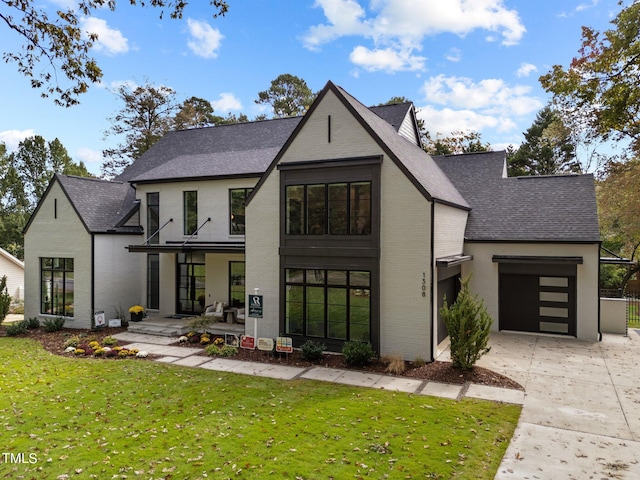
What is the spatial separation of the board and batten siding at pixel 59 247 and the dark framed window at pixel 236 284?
A: 6.30m

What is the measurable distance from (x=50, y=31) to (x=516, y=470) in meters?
11.5

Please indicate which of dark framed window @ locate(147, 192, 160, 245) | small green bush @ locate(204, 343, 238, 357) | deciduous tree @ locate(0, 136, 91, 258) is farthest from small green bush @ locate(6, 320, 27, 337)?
deciduous tree @ locate(0, 136, 91, 258)

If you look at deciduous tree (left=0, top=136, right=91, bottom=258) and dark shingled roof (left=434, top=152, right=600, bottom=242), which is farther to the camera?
deciduous tree (left=0, top=136, right=91, bottom=258)

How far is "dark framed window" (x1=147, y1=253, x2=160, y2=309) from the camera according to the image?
20.4 m

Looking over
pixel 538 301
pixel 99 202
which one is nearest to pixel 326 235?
pixel 538 301

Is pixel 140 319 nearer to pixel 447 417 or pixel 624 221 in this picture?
pixel 447 417

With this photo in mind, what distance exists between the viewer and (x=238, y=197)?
18859 millimetres

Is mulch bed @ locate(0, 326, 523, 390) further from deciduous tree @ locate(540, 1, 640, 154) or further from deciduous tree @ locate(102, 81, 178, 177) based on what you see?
deciduous tree @ locate(102, 81, 178, 177)

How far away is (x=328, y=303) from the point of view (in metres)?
13.9

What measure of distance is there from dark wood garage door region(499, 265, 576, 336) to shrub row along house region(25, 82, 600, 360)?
0.14 feet

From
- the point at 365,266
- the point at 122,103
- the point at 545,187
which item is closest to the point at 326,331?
the point at 365,266

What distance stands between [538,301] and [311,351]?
32.6ft

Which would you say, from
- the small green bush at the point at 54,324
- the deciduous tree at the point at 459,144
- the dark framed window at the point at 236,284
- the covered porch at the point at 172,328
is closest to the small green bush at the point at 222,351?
the covered porch at the point at 172,328

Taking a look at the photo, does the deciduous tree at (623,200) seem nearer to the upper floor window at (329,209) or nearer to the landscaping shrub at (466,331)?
the landscaping shrub at (466,331)
